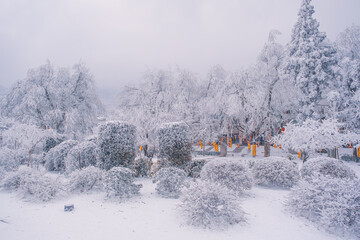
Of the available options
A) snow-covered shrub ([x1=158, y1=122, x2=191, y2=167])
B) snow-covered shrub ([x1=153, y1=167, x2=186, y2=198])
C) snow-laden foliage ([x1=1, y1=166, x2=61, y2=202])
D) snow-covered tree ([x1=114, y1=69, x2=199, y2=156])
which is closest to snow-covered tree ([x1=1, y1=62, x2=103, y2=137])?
snow-covered tree ([x1=114, y1=69, x2=199, y2=156])

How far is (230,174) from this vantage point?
7.11 meters

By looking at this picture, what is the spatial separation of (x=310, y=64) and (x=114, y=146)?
1471 cm

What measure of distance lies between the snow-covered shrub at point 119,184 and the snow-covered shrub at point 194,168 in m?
3.37

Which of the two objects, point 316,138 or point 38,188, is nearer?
point 38,188

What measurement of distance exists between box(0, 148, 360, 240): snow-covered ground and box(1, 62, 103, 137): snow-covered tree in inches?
477

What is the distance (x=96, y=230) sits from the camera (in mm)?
4551

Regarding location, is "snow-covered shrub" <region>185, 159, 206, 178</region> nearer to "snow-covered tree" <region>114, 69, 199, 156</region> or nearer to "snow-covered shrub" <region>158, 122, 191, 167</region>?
"snow-covered shrub" <region>158, 122, 191, 167</region>

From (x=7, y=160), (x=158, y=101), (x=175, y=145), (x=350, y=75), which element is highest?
(x=350, y=75)

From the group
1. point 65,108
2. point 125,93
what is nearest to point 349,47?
point 125,93

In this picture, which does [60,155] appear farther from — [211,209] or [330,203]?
[330,203]

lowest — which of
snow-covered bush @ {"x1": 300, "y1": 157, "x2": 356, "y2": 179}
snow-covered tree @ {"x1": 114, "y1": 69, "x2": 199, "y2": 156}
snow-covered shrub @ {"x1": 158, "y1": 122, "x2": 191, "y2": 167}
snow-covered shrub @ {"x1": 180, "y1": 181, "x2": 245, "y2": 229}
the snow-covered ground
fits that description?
the snow-covered ground

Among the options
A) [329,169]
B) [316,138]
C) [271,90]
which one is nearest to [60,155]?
[329,169]

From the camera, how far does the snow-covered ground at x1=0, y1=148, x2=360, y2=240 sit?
4.39m

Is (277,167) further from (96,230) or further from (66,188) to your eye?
(66,188)
